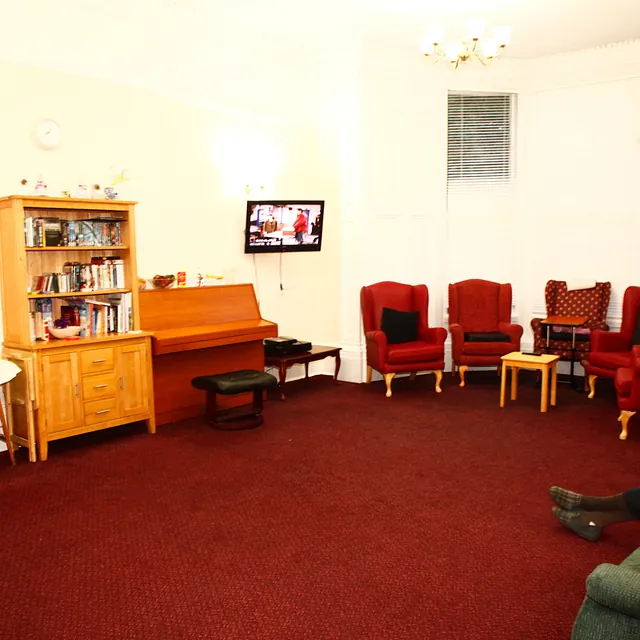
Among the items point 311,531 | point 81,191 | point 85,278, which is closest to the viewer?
point 311,531

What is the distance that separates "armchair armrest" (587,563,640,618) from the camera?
1.91 m

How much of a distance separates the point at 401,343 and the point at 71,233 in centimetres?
345

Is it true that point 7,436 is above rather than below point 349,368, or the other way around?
above

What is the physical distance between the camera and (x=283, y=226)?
21.3ft

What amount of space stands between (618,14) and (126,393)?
5569 millimetres

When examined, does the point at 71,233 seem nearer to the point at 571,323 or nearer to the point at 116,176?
the point at 116,176

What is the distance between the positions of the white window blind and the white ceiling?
2.47 ft

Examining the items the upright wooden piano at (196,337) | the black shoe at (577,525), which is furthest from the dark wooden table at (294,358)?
the black shoe at (577,525)

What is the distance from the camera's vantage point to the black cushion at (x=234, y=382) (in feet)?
16.8

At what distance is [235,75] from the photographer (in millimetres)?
6355

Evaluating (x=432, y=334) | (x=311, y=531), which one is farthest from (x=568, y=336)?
(x=311, y=531)

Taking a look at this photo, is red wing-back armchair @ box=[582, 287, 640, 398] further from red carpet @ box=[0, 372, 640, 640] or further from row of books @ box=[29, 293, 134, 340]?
row of books @ box=[29, 293, 134, 340]

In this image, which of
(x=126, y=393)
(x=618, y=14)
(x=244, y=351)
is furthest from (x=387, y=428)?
(x=618, y=14)

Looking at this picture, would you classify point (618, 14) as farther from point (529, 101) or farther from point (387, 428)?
point (387, 428)
